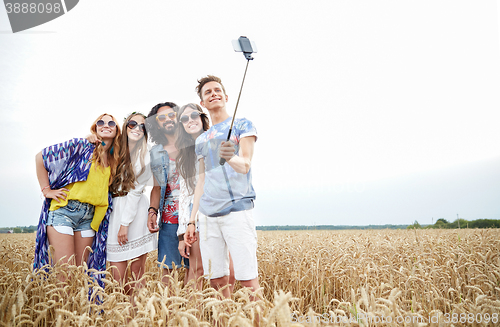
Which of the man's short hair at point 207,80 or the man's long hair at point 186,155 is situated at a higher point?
the man's short hair at point 207,80

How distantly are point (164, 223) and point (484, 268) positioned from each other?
3.83 metres

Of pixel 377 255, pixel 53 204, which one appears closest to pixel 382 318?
pixel 377 255

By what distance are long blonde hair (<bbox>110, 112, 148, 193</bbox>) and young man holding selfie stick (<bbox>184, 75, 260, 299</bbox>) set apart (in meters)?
1.18

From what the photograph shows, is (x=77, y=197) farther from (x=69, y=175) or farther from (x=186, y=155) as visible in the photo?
(x=186, y=155)

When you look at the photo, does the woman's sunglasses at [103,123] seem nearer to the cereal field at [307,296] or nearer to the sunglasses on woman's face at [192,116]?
the sunglasses on woman's face at [192,116]

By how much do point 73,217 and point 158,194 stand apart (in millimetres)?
984

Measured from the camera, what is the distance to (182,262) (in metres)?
3.81

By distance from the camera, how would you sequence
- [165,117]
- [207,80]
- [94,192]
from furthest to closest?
[165,117] → [94,192] → [207,80]

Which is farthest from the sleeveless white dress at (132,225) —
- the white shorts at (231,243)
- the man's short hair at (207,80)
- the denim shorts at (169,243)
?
the man's short hair at (207,80)

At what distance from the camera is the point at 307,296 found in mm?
3531

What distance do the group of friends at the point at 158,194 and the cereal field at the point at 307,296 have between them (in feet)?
1.17

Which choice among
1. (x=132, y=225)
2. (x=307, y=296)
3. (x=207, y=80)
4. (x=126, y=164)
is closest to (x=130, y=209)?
(x=132, y=225)

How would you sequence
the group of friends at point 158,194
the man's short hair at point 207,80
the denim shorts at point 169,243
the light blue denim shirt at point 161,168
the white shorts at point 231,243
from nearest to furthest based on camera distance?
the white shorts at point 231,243 < the group of friends at point 158,194 < the man's short hair at point 207,80 < the denim shorts at point 169,243 < the light blue denim shirt at point 161,168

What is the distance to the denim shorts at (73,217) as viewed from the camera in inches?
126
